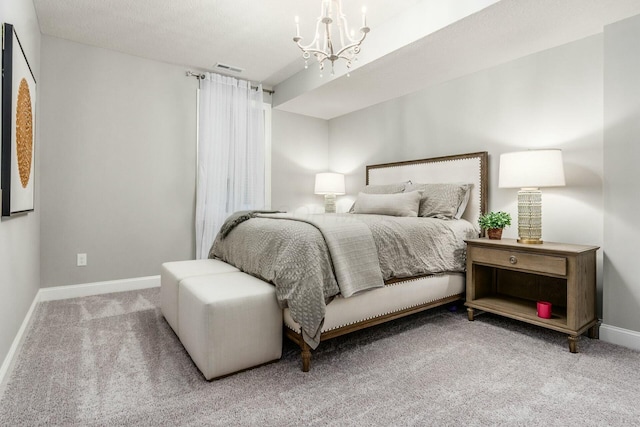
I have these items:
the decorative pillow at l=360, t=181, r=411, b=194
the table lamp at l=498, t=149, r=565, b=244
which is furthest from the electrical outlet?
the table lamp at l=498, t=149, r=565, b=244

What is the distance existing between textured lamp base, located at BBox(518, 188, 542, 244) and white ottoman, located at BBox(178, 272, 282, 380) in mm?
1880

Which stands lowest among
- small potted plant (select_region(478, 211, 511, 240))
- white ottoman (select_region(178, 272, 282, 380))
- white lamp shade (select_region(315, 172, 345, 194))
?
white ottoman (select_region(178, 272, 282, 380))

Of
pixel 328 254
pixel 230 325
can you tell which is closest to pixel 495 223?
pixel 328 254

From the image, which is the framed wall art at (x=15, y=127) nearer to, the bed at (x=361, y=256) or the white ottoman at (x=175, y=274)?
the white ottoman at (x=175, y=274)

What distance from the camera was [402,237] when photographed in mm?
2418

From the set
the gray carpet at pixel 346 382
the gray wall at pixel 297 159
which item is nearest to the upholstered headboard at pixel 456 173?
the gray carpet at pixel 346 382

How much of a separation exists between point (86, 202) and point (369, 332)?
2.98 meters

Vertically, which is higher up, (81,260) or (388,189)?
(388,189)

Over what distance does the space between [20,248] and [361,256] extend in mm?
2245

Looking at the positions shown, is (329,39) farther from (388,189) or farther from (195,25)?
(388,189)

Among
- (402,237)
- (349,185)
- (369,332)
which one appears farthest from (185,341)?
(349,185)

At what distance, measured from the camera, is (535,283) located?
2746mm

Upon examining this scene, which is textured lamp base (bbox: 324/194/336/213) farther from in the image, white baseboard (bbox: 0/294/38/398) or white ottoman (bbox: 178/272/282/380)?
white baseboard (bbox: 0/294/38/398)

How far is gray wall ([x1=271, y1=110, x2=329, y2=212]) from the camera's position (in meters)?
4.66
